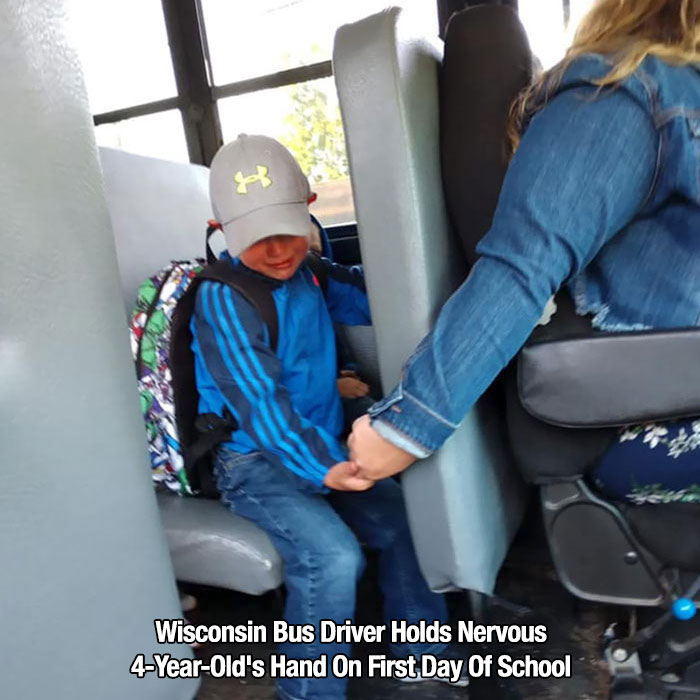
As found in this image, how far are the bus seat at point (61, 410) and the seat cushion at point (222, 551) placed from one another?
0.25m

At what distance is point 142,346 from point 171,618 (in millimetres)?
557

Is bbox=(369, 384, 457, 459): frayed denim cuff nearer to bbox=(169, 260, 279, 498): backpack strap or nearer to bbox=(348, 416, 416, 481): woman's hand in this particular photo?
bbox=(348, 416, 416, 481): woman's hand

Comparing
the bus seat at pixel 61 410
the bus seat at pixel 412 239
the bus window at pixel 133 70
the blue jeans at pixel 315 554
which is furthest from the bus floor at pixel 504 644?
the bus window at pixel 133 70

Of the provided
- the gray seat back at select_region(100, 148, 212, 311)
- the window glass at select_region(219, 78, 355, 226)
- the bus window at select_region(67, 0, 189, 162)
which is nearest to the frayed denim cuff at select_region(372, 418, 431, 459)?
the gray seat back at select_region(100, 148, 212, 311)

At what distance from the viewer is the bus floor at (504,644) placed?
1258mm

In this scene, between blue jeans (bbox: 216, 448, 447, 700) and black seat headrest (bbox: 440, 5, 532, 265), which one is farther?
blue jeans (bbox: 216, 448, 447, 700)

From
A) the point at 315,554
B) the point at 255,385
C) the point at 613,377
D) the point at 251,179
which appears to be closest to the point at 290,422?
the point at 255,385

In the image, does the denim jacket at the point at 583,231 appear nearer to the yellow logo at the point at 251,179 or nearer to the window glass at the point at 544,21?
the yellow logo at the point at 251,179

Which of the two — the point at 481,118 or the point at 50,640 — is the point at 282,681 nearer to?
the point at 50,640

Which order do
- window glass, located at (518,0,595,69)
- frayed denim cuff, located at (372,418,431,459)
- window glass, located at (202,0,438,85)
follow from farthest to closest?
window glass, located at (202,0,438,85)
window glass, located at (518,0,595,69)
frayed denim cuff, located at (372,418,431,459)

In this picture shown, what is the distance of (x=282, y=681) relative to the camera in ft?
4.12

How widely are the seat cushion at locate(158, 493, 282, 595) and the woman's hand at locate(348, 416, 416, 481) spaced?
0.39 metres

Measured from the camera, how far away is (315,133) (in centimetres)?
234

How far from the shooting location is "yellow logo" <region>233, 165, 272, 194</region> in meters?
1.31
